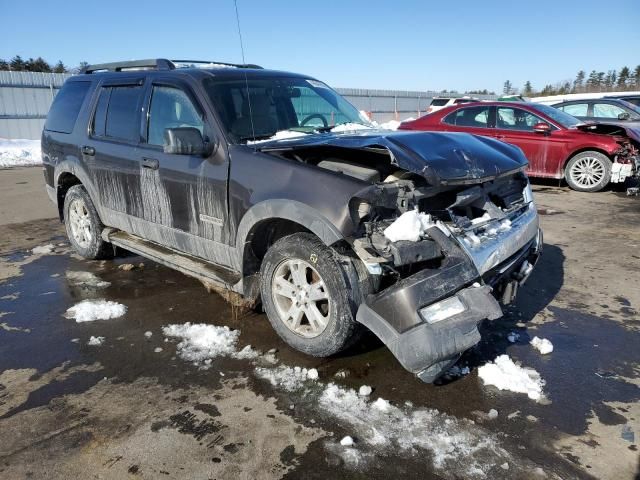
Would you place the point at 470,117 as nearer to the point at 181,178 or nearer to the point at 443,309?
the point at 181,178

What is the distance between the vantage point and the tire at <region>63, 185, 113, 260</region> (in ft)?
17.8

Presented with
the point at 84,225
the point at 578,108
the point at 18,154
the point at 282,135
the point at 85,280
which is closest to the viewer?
the point at 282,135

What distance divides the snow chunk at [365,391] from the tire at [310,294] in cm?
29

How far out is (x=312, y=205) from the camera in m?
3.10

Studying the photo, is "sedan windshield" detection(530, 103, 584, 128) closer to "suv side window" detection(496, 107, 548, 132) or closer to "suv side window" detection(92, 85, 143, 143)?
"suv side window" detection(496, 107, 548, 132)

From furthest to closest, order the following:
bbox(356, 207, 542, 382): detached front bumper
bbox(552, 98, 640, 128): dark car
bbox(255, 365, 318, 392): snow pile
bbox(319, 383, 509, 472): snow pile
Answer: bbox(552, 98, 640, 128): dark car → bbox(255, 365, 318, 392): snow pile → bbox(356, 207, 542, 382): detached front bumper → bbox(319, 383, 509, 472): snow pile

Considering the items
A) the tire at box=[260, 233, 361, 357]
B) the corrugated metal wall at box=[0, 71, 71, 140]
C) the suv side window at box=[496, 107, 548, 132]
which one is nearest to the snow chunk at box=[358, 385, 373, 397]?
the tire at box=[260, 233, 361, 357]

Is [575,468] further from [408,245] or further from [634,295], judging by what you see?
[634,295]

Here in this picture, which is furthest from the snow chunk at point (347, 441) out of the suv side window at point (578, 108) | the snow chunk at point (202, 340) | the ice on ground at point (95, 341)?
the suv side window at point (578, 108)

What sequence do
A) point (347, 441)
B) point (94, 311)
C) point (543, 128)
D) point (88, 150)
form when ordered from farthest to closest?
1. point (543, 128)
2. point (88, 150)
3. point (94, 311)
4. point (347, 441)

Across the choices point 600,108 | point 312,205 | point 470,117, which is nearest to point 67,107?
point 312,205

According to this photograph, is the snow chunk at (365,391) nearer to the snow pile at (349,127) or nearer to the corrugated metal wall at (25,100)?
the snow pile at (349,127)

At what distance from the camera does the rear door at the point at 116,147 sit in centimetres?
454

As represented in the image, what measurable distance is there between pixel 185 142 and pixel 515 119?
795 cm
